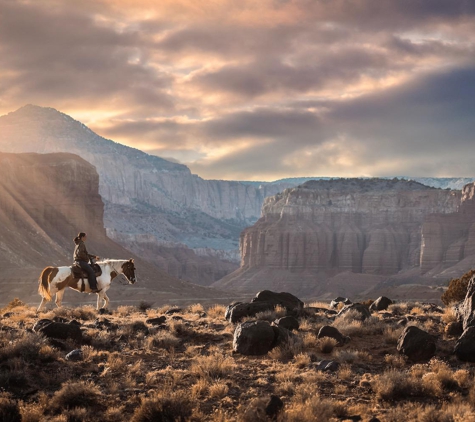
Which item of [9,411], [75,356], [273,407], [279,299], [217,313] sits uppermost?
[279,299]

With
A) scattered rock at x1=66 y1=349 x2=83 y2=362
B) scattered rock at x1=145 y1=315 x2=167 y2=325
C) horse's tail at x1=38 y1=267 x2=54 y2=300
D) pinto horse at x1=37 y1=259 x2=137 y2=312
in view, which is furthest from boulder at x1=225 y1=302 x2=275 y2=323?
horse's tail at x1=38 y1=267 x2=54 y2=300

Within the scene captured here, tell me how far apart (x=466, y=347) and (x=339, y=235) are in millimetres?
174775

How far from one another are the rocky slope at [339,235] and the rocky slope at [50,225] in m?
47.3

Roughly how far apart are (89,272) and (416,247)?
16347 centimetres

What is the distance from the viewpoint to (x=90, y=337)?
18594mm

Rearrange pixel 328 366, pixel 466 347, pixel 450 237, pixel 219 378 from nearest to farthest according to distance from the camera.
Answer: pixel 219 378 < pixel 328 366 < pixel 466 347 < pixel 450 237

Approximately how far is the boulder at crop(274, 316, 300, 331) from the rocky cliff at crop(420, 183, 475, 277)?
457 feet

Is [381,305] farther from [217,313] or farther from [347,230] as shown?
[347,230]

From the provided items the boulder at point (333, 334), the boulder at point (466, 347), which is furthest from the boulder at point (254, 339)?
the boulder at point (466, 347)

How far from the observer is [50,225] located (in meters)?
123

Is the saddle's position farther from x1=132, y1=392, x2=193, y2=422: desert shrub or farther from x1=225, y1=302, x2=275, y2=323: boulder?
x1=132, y1=392, x2=193, y2=422: desert shrub

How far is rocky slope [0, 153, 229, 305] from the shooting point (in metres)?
92.2

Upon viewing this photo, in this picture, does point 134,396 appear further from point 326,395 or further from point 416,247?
point 416,247

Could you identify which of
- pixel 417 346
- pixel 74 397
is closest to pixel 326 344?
pixel 417 346
